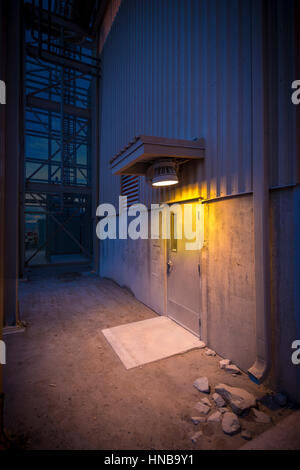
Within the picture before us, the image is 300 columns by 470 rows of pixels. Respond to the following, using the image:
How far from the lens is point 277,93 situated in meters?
3.15

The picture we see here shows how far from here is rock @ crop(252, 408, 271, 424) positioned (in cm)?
267

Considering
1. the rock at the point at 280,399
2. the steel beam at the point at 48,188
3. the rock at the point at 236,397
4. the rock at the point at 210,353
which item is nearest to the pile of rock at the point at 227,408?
the rock at the point at 236,397

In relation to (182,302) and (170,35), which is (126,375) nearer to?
(182,302)

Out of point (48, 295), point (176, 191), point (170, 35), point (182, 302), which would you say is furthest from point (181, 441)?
point (170, 35)

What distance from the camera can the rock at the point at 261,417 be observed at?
8.76ft

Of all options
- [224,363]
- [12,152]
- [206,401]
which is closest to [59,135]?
[12,152]

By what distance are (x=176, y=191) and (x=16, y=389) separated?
185 inches

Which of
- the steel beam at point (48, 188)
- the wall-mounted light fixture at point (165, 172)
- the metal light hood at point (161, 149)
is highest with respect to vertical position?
the steel beam at point (48, 188)

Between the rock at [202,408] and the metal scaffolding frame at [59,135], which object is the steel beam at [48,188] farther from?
the rock at [202,408]

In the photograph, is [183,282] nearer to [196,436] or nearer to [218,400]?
[218,400]

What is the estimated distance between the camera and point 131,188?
8.17 metres

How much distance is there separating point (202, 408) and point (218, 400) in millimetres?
262

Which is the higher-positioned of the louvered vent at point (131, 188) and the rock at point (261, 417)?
the louvered vent at point (131, 188)

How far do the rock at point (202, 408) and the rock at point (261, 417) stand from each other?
0.56m
